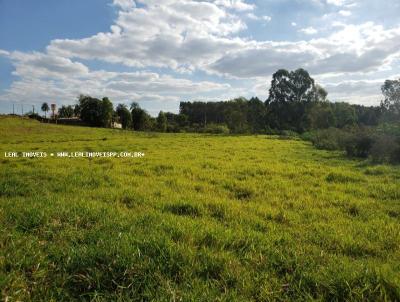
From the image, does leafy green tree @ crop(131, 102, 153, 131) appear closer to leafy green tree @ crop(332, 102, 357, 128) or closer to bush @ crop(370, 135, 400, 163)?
leafy green tree @ crop(332, 102, 357, 128)

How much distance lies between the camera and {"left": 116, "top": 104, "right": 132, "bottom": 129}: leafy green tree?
109 metres

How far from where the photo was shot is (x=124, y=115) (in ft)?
359

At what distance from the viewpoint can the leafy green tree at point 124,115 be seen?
10932cm

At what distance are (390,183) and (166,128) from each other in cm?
9898

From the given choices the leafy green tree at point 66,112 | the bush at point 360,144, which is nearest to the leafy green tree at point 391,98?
the bush at point 360,144

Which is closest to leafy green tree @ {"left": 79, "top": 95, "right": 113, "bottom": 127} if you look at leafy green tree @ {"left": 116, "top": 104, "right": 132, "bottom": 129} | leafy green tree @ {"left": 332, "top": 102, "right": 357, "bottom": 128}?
leafy green tree @ {"left": 116, "top": 104, "right": 132, "bottom": 129}

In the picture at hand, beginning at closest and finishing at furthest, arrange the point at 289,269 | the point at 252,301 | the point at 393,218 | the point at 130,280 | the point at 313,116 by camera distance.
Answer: the point at 252,301
the point at 130,280
the point at 289,269
the point at 393,218
the point at 313,116

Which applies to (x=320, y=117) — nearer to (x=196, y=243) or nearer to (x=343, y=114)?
(x=343, y=114)

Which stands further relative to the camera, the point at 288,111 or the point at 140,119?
the point at 140,119

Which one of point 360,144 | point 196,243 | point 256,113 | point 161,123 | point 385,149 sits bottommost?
point 196,243

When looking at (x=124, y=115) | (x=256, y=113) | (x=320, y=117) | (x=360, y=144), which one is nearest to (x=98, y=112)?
(x=124, y=115)

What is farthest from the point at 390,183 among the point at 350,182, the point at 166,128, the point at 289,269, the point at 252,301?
the point at 166,128

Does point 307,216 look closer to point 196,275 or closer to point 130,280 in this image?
point 196,275

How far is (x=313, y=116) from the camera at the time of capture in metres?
76.1
